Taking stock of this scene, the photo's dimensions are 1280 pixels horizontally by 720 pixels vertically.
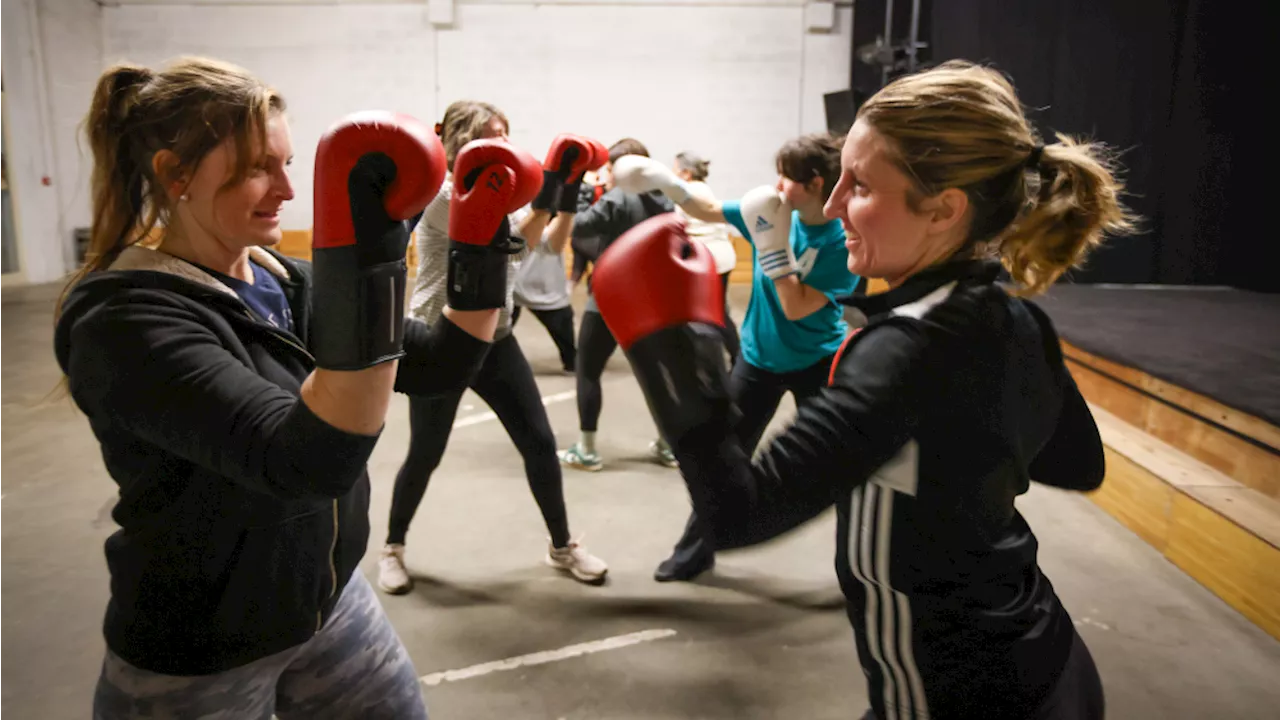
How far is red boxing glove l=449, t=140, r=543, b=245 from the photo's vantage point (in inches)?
46.3

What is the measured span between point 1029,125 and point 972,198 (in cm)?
14

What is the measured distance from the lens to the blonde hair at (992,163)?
36.4 inches

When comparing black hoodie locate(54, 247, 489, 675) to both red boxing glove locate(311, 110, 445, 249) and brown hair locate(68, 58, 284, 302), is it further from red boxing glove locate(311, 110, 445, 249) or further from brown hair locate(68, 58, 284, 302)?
red boxing glove locate(311, 110, 445, 249)

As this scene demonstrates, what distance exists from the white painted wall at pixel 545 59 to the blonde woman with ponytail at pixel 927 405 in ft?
27.6

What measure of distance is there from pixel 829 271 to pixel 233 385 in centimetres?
184

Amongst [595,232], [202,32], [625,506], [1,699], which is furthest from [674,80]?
[1,699]

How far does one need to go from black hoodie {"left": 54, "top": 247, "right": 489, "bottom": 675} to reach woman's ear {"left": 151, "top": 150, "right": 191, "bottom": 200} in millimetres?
80

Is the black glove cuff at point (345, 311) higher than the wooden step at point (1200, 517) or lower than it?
higher

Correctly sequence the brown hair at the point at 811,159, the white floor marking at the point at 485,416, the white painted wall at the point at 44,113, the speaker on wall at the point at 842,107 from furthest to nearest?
the white painted wall at the point at 44,113 < the speaker on wall at the point at 842,107 < the white floor marking at the point at 485,416 < the brown hair at the point at 811,159

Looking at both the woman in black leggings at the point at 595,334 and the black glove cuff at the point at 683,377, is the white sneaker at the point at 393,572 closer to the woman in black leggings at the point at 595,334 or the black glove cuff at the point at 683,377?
the woman in black leggings at the point at 595,334

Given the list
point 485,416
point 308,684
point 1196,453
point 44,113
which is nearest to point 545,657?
point 308,684

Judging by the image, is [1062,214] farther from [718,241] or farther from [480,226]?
[718,241]

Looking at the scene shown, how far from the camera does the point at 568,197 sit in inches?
85.3

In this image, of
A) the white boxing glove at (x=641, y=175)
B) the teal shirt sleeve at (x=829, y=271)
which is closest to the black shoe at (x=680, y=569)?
the teal shirt sleeve at (x=829, y=271)
